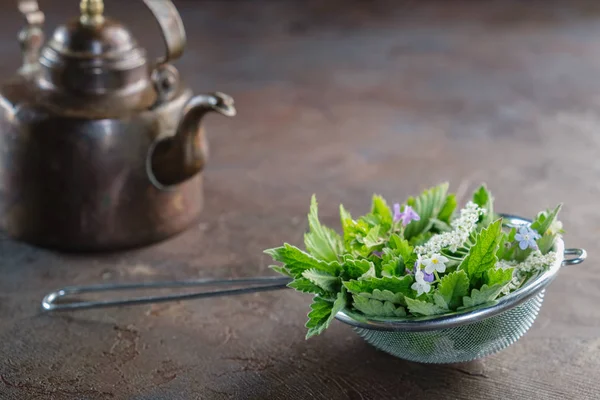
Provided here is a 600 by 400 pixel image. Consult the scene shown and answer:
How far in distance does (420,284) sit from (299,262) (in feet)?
0.55

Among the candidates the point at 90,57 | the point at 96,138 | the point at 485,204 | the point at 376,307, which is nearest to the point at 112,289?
the point at 96,138

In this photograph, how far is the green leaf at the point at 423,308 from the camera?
0.98m

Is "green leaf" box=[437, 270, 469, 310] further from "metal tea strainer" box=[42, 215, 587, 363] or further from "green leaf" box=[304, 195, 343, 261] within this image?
"green leaf" box=[304, 195, 343, 261]

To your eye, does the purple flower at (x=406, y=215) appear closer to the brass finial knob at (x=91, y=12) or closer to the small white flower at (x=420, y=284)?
the small white flower at (x=420, y=284)

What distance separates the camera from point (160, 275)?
1.38 metres

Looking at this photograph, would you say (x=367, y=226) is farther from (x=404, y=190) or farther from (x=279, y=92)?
(x=279, y=92)

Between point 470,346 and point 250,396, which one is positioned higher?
point 470,346

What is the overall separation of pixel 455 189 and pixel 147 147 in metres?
0.67

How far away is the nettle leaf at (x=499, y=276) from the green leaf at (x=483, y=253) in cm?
1

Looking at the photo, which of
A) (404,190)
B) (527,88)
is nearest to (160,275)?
(404,190)

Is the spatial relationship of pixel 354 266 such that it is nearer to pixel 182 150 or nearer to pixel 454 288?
pixel 454 288

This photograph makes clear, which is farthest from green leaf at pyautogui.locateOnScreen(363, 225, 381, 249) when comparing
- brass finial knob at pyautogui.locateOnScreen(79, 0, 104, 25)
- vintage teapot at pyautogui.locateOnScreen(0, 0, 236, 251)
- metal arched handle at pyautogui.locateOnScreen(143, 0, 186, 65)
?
brass finial knob at pyautogui.locateOnScreen(79, 0, 104, 25)

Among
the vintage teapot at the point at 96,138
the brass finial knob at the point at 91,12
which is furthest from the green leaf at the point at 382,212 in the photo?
the brass finial knob at the point at 91,12

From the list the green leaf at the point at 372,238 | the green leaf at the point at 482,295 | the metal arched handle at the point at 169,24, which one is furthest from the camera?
the metal arched handle at the point at 169,24
